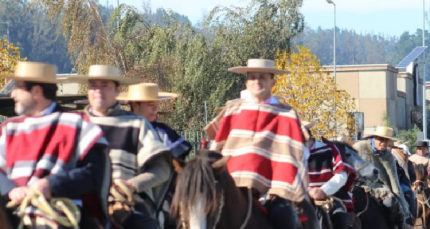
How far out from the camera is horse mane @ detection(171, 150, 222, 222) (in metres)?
8.12

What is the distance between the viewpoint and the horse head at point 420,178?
789 inches

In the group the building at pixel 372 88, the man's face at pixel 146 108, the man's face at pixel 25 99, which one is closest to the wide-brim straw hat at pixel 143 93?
the man's face at pixel 146 108

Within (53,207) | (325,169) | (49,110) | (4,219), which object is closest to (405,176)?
(325,169)

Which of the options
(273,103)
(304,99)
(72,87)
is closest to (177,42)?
(304,99)

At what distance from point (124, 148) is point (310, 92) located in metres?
27.2

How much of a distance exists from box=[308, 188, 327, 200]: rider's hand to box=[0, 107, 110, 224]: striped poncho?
16.2ft

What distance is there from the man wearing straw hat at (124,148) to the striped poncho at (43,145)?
1029 millimetres

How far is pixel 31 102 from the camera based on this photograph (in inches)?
301

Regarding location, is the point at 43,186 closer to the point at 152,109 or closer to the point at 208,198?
the point at 208,198

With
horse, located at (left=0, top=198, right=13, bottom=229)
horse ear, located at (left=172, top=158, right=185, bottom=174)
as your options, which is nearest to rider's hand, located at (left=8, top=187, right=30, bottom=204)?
horse, located at (left=0, top=198, right=13, bottom=229)

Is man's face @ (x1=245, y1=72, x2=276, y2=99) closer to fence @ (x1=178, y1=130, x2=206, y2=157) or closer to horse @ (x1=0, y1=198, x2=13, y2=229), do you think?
horse @ (x1=0, y1=198, x2=13, y2=229)

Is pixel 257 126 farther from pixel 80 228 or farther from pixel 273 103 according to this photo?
pixel 80 228

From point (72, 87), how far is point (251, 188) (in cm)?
3781

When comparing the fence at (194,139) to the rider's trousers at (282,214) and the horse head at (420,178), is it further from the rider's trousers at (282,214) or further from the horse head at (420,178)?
the rider's trousers at (282,214)
